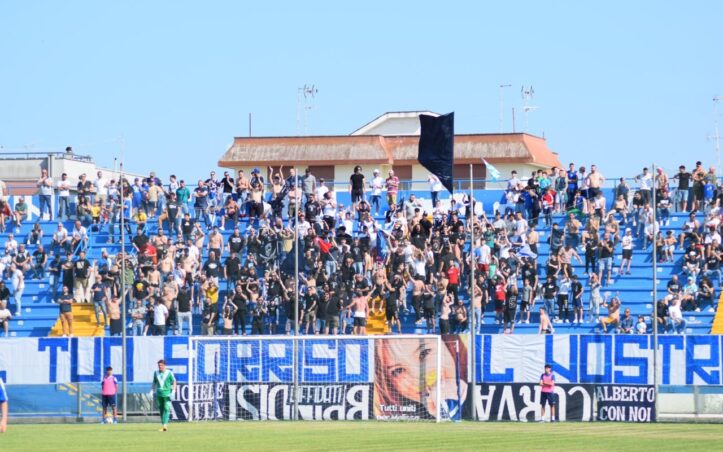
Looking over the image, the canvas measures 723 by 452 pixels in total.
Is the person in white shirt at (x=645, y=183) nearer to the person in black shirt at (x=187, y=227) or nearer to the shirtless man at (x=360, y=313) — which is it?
the shirtless man at (x=360, y=313)

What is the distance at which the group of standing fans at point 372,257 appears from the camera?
44.1 metres

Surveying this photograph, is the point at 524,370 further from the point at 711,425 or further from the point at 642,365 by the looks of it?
the point at 711,425

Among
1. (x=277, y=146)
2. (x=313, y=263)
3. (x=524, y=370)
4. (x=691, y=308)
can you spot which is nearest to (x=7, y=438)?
(x=524, y=370)

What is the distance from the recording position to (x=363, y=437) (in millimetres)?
29688

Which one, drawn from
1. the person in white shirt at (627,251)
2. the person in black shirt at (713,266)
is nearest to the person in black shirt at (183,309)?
the person in white shirt at (627,251)

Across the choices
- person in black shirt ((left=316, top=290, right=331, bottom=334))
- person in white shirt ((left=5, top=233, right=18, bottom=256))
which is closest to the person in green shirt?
person in black shirt ((left=316, top=290, right=331, bottom=334))

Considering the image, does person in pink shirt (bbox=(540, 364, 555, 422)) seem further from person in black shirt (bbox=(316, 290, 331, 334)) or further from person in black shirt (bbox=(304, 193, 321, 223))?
person in black shirt (bbox=(304, 193, 321, 223))

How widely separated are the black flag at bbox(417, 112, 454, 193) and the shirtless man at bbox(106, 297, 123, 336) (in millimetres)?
11161

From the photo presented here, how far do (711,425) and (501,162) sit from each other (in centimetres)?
3837

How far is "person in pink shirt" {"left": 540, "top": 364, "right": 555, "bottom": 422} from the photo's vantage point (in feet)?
120

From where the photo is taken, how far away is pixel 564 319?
4394 cm

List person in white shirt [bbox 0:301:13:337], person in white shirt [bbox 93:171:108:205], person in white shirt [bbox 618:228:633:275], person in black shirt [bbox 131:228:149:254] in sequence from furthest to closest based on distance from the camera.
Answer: person in white shirt [bbox 93:171:108:205], person in black shirt [bbox 131:228:149:254], person in white shirt [bbox 0:301:13:337], person in white shirt [bbox 618:228:633:275]

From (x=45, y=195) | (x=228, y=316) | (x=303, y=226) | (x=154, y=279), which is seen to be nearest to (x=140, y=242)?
(x=154, y=279)

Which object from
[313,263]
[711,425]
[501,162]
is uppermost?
[501,162]
